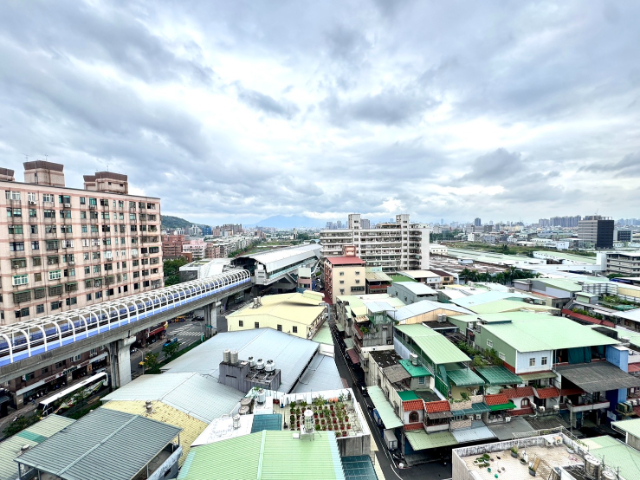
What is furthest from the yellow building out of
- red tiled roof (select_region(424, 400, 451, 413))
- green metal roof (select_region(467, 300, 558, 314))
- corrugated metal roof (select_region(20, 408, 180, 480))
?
corrugated metal roof (select_region(20, 408, 180, 480))

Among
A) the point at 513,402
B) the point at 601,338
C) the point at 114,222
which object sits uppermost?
the point at 114,222

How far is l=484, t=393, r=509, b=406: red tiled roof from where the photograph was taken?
2278 centimetres

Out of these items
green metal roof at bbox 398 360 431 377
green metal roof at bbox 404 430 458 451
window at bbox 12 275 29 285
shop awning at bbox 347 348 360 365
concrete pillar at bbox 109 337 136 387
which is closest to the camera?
green metal roof at bbox 404 430 458 451

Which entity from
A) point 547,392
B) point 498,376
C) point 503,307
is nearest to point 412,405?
point 498,376

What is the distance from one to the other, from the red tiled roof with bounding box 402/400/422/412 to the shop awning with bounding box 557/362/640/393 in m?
12.7

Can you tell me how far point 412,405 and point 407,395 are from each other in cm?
144

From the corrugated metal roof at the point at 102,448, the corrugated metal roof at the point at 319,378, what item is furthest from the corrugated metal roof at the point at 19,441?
the corrugated metal roof at the point at 319,378

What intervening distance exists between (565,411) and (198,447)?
3043 cm

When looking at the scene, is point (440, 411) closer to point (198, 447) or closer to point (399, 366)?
point (399, 366)

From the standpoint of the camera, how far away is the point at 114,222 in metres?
41.2

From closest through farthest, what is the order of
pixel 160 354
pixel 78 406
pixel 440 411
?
pixel 440 411 < pixel 78 406 < pixel 160 354

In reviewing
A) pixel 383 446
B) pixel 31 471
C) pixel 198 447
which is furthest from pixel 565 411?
pixel 31 471

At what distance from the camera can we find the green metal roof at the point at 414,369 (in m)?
24.1

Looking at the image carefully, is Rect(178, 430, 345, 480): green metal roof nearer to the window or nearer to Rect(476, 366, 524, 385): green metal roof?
Rect(476, 366, 524, 385): green metal roof
